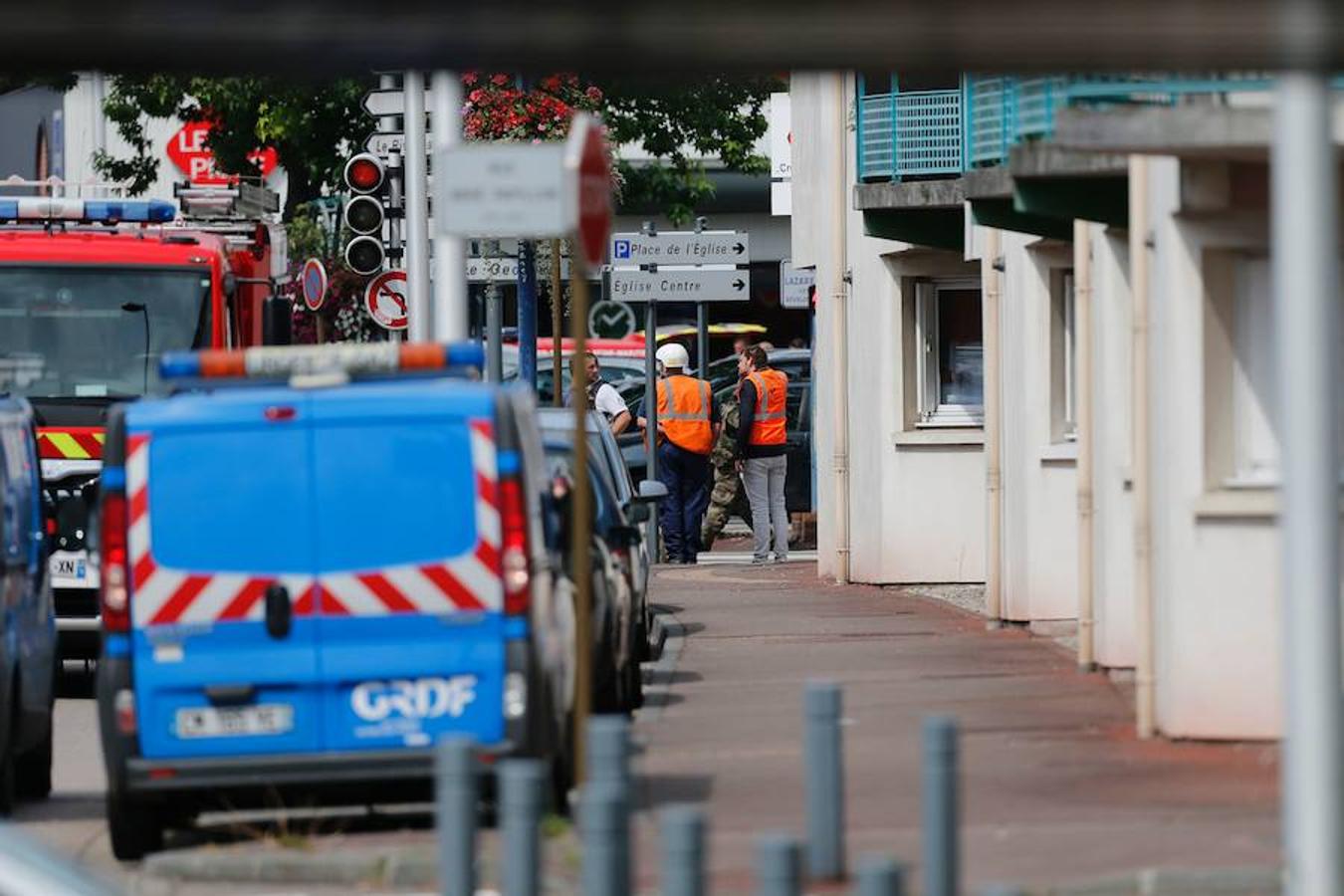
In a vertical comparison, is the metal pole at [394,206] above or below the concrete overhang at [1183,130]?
above

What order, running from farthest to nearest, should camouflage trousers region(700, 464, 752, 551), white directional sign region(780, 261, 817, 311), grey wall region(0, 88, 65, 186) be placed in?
1. grey wall region(0, 88, 65, 186)
2. white directional sign region(780, 261, 817, 311)
3. camouflage trousers region(700, 464, 752, 551)

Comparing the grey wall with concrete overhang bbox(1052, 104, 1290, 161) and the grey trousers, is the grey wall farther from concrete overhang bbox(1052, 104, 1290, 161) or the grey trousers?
concrete overhang bbox(1052, 104, 1290, 161)

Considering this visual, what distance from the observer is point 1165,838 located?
1110 cm

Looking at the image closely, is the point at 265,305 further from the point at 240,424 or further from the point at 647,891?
the point at 647,891

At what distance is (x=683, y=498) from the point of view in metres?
28.8

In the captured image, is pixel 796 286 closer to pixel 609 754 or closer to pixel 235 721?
pixel 235 721

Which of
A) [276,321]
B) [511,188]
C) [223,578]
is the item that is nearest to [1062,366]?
[276,321]

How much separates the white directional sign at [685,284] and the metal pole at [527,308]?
150 cm

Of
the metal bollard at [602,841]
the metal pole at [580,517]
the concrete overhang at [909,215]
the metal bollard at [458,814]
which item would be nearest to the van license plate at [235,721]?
the metal pole at [580,517]

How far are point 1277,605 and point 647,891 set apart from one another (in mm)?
4388

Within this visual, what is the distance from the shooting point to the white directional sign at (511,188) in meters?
11.9

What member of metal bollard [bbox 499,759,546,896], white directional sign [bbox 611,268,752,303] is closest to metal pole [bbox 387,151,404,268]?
white directional sign [bbox 611,268,752,303]

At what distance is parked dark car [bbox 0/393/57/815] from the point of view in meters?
13.5

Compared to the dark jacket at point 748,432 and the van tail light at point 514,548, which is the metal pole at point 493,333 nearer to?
the dark jacket at point 748,432
